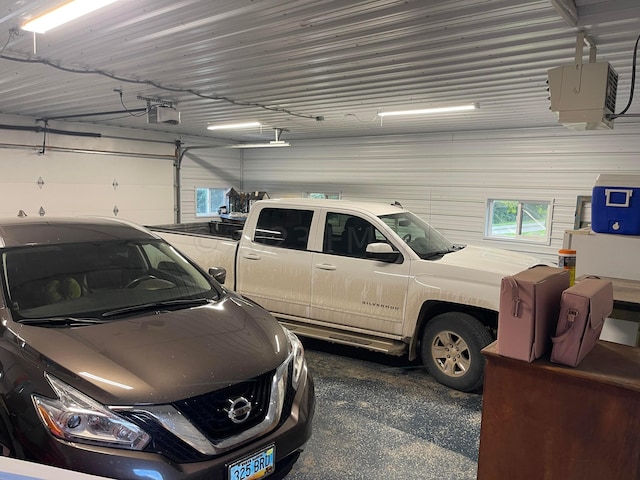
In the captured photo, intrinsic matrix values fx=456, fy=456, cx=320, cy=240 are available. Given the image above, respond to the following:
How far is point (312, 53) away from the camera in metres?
4.98

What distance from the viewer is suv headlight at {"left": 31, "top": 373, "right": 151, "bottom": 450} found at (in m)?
2.15

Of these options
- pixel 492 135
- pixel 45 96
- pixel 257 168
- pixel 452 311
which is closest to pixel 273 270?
pixel 452 311

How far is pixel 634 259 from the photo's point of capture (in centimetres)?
351

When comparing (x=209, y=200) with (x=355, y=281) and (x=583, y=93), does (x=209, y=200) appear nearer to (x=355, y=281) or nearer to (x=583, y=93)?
(x=355, y=281)

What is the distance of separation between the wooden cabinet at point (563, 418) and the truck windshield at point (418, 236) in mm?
2550

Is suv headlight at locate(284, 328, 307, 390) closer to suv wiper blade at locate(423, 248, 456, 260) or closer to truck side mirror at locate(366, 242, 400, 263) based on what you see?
truck side mirror at locate(366, 242, 400, 263)

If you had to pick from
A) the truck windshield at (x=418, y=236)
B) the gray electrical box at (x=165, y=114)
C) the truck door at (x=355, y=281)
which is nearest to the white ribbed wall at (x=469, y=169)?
the truck windshield at (x=418, y=236)

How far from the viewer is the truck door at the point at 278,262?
214 inches

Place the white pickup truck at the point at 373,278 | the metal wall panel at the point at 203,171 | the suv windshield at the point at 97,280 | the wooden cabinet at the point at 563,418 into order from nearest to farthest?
the wooden cabinet at the point at 563,418 → the suv windshield at the point at 97,280 → the white pickup truck at the point at 373,278 → the metal wall panel at the point at 203,171

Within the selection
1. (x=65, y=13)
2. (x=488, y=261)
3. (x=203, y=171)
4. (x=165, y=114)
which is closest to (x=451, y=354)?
(x=488, y=261)

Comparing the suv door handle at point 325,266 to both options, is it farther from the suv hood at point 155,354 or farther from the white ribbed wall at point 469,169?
the white ribbed wall at point 469,169

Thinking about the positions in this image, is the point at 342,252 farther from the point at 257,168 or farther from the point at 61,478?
the point at 257,168

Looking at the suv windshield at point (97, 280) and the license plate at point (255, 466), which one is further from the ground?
the suv windshield at point (97, 280)

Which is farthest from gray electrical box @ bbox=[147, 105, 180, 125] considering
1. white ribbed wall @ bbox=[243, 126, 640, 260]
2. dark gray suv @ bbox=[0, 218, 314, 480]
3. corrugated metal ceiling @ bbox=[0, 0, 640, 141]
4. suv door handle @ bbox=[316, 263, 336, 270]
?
white ribbed wall @ bbox=[243, 126, 640, 260]
